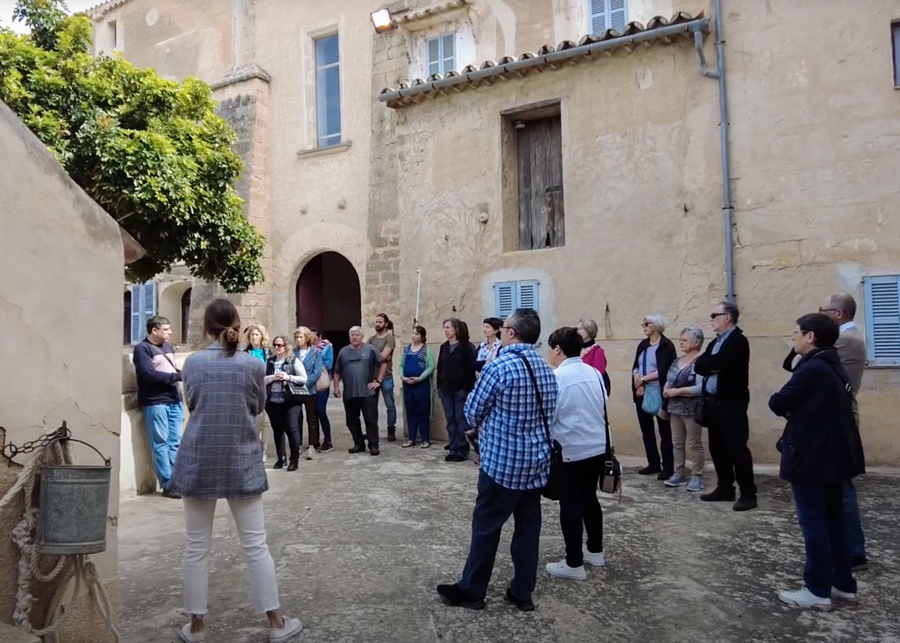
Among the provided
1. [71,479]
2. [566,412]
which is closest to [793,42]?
[566,412]

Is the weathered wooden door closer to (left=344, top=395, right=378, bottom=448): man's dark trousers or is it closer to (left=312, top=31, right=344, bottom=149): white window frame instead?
(left=344, top=395, right=378, bottom=448): man's dark trousers

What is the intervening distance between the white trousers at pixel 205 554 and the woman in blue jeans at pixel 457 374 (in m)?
5.03

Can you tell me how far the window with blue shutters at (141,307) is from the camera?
53.8 ft

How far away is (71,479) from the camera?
3.01 m

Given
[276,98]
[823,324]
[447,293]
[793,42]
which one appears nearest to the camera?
[823,324]

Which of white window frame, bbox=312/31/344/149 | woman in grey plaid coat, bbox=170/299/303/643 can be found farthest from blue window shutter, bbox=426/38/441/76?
woman in grey plaid coat, bbox=170/299/303/643

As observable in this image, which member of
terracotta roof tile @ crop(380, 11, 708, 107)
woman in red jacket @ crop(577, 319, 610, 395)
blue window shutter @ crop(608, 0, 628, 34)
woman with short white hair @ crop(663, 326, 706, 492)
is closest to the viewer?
woman with short white hair @ crop(663, 326, 706, 492)

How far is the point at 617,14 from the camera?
10586 mm

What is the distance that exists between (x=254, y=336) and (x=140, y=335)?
9.48 metres

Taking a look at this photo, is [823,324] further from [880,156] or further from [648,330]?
[880,156]

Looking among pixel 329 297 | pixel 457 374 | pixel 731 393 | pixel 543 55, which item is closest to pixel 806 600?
pixel 731 393

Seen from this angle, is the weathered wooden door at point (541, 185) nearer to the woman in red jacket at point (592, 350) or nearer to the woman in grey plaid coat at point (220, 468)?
the woman in red jacket at point (592, 350)

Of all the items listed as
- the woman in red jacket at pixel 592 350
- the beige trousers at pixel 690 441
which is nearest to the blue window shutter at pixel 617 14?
the woman in red jacket at pixel 592 350

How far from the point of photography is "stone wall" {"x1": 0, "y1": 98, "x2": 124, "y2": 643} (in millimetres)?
3227
